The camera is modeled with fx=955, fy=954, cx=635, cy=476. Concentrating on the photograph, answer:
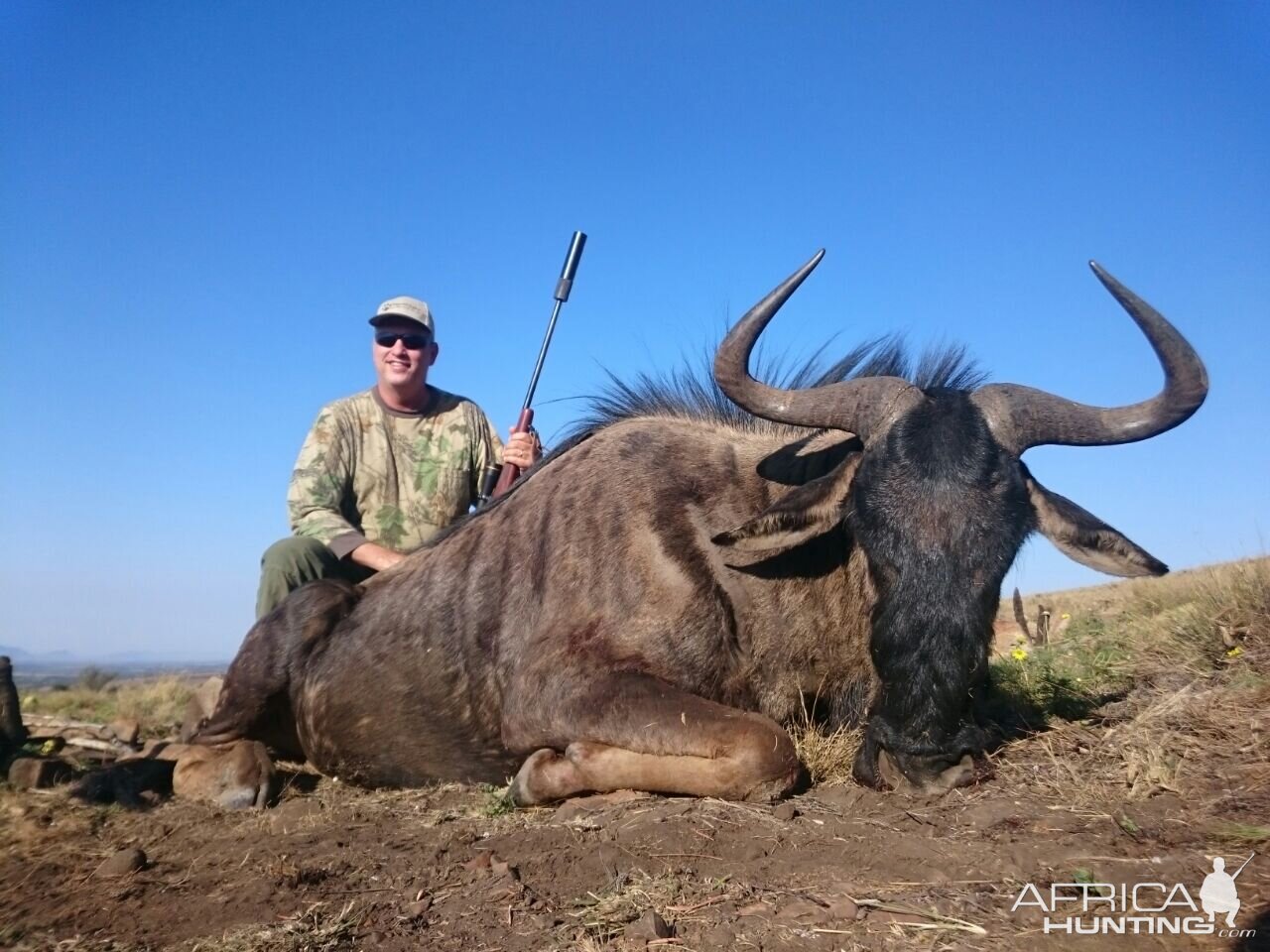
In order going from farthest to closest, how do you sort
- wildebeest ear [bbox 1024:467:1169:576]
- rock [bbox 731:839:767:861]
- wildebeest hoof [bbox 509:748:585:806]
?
wildebeest ear [bbox 1024:467:1169:576], wildebeest hoof [bbox 509:748:585:806], rock [bbox 731:839:767:861]

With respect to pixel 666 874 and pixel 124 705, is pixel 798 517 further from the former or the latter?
pixel 124 705

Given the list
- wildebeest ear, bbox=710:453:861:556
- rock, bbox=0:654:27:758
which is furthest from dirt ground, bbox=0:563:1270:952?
rock, bbox=0:654:27:758

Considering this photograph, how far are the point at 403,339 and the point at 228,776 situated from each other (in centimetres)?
350

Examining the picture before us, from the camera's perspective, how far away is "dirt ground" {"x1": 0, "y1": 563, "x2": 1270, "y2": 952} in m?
2.51

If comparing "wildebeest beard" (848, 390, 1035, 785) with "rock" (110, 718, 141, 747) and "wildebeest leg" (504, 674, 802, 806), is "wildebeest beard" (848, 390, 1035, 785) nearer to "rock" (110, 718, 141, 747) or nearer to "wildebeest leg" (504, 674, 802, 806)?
"wildebeest leg" (504, 674, 802, 806)

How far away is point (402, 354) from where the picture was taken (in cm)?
726

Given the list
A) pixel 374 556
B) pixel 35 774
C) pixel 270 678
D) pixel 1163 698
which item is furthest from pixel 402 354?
pixel 1163 698

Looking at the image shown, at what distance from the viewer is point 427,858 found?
10.8ft

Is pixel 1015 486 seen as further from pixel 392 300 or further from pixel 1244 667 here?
pixel 392 300

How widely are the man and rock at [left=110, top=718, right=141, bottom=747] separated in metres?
1.75

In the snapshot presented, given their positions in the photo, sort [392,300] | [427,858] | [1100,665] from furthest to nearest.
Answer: [392,300], [1100,665], [427,858]

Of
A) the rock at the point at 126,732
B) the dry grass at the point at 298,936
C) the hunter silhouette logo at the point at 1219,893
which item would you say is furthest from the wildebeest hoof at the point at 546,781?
the rock at the point at 126,732

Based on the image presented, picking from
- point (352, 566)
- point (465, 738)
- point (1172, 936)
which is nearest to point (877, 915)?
point (1172, 936)

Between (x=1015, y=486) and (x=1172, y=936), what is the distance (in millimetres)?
2010
